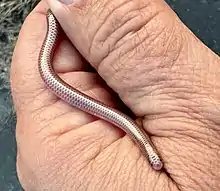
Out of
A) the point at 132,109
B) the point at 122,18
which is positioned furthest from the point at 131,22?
the point at 132,109

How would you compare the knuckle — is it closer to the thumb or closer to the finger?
the thumb

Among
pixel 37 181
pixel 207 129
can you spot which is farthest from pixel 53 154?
pixel 207 129

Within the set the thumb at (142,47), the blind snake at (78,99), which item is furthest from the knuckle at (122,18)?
the blind snake at (78,99)

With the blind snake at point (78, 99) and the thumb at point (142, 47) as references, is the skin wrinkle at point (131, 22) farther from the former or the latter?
the blind snake at point (78, 99)

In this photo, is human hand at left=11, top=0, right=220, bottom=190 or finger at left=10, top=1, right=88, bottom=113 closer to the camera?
human hand at left=11, top=0, right=220, bottom=190

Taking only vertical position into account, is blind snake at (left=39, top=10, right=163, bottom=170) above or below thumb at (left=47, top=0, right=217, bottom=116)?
below

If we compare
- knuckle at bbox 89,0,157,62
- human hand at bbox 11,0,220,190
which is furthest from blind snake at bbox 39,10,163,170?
knuckle at bbox 89,0,157,62

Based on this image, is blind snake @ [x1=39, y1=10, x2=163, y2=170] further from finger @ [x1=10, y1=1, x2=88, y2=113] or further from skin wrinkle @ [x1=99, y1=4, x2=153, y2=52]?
skin wrinkle @ [x1=99, y1=4, x2=153, y2=52]
